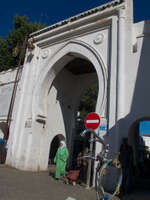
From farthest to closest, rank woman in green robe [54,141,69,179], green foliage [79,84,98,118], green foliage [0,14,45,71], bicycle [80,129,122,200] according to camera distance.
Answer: green foliage [79,84,98,118], green foliage [0,14,45,71], woman in green robe [54,141,69,179], bicycle [80,129,122,200]

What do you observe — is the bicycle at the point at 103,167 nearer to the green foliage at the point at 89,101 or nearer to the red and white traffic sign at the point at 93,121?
the red and white traffic sign at the point at 93,121

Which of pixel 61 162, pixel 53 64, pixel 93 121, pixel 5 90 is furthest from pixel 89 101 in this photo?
pixel 93 121

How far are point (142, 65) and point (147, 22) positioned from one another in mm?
1934

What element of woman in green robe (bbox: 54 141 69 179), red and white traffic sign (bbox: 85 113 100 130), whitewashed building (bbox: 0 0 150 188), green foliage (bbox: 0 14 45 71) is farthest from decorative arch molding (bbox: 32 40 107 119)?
green foliage (bbox: 0 14 45 71)

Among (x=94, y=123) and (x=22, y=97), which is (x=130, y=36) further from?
(x=22, y=97)

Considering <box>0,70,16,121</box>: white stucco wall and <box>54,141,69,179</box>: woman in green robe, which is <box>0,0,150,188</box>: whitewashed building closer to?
<box>0,70,16,121</box>: white stucco wall

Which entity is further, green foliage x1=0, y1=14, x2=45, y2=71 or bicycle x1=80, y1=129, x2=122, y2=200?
green foliage x1=0, y1=14, x2=45, y2=71

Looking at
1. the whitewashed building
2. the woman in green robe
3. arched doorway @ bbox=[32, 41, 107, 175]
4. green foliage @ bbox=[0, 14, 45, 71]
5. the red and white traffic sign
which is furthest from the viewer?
green foliage @ bbox=[0, 14, 45, 71]

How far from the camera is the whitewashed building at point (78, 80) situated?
6.51m

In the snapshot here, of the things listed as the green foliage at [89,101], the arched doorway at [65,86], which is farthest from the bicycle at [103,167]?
the green foliage at [89,101]

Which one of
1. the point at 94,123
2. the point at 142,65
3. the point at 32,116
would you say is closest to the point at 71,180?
the point at 94,123

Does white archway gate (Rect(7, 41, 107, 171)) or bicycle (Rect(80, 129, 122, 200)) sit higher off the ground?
white archway gate (Rect(7, 41, 107, 171))

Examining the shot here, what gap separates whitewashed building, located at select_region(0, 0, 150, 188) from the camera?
6.51 metres

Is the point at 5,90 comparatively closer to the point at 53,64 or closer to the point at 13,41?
the point at 53,64
